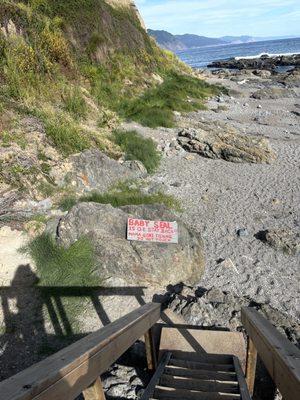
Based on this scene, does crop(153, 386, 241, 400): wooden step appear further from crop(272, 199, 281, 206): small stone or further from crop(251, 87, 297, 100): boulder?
crop(251, 87, 297, 100): boulder

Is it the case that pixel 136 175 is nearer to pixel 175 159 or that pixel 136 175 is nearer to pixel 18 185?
pixel 175 159

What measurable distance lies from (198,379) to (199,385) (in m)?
0.16

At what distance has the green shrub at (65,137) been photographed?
37.6 feet

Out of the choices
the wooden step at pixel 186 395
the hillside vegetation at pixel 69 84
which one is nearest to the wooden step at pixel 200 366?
the wooden step at pixel 186 395

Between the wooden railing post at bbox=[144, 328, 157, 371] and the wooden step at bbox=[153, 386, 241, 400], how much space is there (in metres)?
0.95

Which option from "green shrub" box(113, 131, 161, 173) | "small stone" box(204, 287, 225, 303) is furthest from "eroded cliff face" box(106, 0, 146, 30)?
"small stone" box(204, 287, 225, 303)

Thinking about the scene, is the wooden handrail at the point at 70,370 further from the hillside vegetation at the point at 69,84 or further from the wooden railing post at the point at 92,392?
the hillside vegetation at the point at 69,84

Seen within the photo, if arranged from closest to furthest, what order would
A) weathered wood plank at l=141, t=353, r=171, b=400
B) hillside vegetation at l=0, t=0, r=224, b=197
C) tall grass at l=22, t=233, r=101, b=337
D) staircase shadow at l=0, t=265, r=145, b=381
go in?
1. weathered wood plank at l=141, t=353, r=171, b=400
2. staircase shadow at l=0, t=265, r=145, b=381
3. tall grass at l=22, t=233, r=101, b=337
4. hillside vegetation at l=0, t=0, r=224, b=197

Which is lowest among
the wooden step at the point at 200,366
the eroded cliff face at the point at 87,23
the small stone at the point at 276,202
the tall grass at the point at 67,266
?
the small stone at the point at 276,202

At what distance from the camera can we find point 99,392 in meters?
3.01

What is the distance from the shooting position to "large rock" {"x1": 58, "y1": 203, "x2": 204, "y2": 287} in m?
7.36

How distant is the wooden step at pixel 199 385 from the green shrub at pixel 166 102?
49.0 feet

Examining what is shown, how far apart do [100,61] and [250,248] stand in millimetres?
15336

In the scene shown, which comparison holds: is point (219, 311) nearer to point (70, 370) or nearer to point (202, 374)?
point (202, 374)
